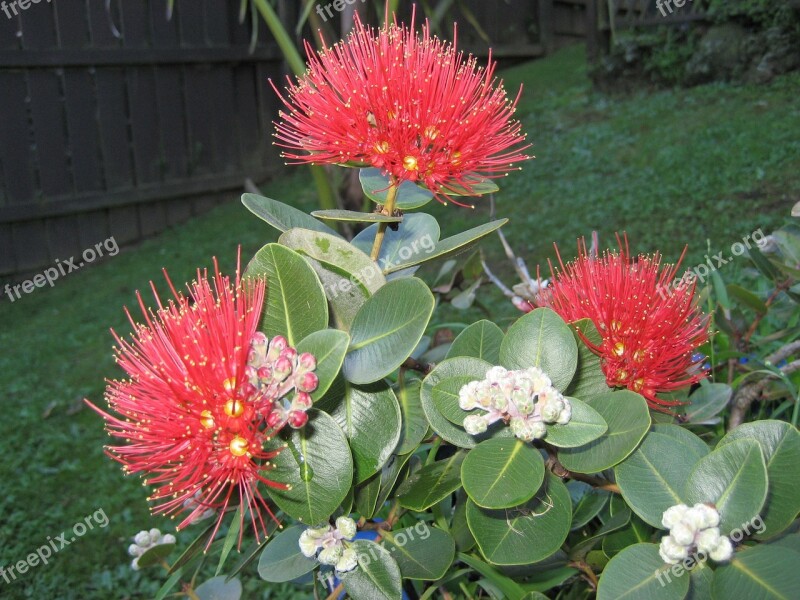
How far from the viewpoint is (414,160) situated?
2.46 ft

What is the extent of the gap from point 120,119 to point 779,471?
5.05 m

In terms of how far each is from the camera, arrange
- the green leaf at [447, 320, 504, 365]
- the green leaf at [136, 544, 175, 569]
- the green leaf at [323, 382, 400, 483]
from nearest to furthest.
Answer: the green leaf at [323, 382, 400, 483]
the green leaf at [447, 320, 504, 365]
the green leaf at [136, 544, 175, 569]

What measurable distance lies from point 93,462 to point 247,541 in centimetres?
103

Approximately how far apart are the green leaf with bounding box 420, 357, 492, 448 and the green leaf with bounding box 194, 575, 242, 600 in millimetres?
447

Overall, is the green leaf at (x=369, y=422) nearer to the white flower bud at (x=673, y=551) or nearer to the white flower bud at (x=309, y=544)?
the white flower bud at (x=309, y=544)

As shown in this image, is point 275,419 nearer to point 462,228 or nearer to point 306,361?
point 306,361

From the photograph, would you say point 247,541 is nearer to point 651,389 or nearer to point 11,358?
point 651,389

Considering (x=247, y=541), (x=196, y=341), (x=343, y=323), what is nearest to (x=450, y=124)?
(x=343, y=323)

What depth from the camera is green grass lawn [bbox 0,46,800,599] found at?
2402 mm

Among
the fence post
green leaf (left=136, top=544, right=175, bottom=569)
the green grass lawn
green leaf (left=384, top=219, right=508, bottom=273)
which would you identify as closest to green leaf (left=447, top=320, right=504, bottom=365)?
green leaf (left=384, top=219, right=508, bottom=273)

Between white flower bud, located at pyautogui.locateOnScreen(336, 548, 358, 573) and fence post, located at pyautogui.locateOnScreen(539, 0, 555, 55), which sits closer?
white flower bud, located at pyautogui.locateOnScreen(336, 548, 358, 573)
